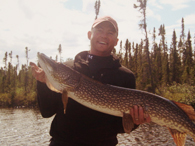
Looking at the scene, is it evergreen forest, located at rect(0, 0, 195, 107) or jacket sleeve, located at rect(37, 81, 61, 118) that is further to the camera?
evergreen forest, located at rect(0, 0, 195, 107)

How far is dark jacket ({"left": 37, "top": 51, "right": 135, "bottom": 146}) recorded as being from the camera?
2.21 m

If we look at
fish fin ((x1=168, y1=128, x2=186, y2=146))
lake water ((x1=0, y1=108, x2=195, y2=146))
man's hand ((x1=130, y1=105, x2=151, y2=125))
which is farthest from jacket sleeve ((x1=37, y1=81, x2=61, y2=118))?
lake water ((x1=0, y1=108, x2=195, y2=146))

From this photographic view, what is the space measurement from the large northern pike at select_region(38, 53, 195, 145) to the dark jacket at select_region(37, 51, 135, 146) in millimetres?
108

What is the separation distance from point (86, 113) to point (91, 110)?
10cm

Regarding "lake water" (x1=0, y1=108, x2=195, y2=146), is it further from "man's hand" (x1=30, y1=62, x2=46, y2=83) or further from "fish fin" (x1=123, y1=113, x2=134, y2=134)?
"man's hand" (x1=30, y1=62, x2=46, y2=83)

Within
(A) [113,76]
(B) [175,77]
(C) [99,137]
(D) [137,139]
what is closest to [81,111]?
(C) [99,137]

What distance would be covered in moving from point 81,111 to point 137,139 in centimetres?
883

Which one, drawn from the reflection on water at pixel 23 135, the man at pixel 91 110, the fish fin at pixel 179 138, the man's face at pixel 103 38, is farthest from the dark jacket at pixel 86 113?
the reflection on water at pixel 23 135

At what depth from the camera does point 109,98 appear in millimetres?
2551

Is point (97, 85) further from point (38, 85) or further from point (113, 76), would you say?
point (38, 85)

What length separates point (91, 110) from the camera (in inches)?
96.9

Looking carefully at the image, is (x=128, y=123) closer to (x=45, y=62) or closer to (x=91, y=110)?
(x=91, y=110)

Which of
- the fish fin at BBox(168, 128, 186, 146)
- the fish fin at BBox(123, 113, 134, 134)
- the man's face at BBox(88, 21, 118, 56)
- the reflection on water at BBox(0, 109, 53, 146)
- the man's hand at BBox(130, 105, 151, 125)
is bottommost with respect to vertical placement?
the reflection on water at BBox(0, 109, 53, 146)

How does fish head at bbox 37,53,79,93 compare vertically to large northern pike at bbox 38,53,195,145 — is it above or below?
above
